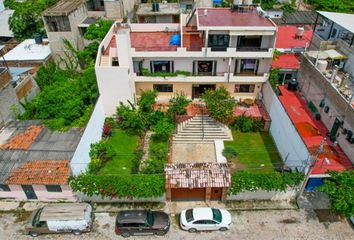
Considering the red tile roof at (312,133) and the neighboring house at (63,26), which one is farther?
the neighboring house at (63,26)

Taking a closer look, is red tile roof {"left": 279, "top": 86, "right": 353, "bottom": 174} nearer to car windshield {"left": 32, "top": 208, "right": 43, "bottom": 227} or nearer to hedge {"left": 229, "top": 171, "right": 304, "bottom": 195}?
hedge {"left": 229, "top": 171, "right": 304, "bottom": 195}

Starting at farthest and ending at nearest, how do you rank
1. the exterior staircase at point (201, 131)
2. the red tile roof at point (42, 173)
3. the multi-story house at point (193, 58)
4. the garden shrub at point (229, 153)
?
the exterior staircase at point (201, 131) → the multi-story house at point (193, 58) → the garden shrub at point (229, 153) → the red tile roof at point (42, 173)

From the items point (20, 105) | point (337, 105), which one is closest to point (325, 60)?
point (337, 105)

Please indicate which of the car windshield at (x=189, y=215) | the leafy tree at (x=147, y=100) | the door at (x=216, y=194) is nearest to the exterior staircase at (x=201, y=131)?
the leafy tree at (x=147, y=100)

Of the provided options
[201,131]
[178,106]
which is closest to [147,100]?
[178,106]

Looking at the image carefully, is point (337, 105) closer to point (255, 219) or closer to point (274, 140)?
point (274, 140)

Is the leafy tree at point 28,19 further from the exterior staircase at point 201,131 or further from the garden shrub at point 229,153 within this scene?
the garden shrub at point 229,153

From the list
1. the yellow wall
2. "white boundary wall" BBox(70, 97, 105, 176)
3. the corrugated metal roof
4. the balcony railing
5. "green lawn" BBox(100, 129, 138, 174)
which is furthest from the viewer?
the yellow wall

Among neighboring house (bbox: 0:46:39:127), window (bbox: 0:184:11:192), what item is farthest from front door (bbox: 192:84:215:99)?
window (bbox: 0:184:11:192)
